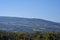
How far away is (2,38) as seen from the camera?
69062 mm

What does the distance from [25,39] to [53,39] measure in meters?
13.4

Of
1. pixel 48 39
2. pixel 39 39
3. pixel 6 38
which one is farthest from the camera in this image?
pixel 6 38

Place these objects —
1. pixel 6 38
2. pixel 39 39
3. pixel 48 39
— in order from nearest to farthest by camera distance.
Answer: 1. pixel 48 39
2. pixel 39 39
3. pixel 6 38

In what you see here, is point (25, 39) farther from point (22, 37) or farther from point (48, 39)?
point (48, 39)

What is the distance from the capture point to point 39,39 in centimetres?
6581

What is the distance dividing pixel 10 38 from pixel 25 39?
8976mm

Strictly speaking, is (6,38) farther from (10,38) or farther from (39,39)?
(39,39)

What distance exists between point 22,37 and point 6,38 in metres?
8.11

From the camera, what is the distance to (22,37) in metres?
66.2

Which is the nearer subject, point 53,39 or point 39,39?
point 53,39

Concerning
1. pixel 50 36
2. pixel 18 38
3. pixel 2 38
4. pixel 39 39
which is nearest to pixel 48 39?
pixel 50 36

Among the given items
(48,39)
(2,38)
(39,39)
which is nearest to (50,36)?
(48,39)

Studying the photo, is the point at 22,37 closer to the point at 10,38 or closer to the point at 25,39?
the point at 25,39

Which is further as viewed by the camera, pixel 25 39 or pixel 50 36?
pixel 25 39
